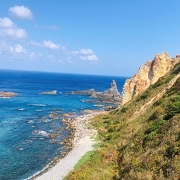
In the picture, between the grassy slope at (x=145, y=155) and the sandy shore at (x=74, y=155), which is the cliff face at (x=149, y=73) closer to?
the sandy shore at (x=74, y=155)

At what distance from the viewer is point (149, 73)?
75.1 meters

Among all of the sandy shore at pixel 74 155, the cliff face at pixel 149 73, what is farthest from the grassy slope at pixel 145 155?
the cliff face at pixel 149 73

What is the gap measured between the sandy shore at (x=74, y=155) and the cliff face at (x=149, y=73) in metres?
24.0

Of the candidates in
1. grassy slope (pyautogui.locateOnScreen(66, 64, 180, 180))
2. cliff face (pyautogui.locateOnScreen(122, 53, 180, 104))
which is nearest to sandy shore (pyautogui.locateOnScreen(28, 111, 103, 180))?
grassy slope (pyautogui.locateOnScreen(66, 64, 180, 180))

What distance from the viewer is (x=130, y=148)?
32.0m

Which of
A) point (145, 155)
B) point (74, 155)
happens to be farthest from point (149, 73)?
point (145, 155)

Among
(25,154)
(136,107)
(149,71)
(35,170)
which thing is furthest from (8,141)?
(149,71)

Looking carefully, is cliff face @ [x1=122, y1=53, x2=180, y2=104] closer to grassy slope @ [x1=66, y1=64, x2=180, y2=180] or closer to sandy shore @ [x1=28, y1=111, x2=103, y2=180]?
sandy shore @ [x1=28, y1=111, x2=103, y2=180]

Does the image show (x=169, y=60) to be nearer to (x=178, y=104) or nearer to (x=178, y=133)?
(x=178, y=104)

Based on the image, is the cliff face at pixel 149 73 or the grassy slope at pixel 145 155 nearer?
the grassy slope at pixel 145 155

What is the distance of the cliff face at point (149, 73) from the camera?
72375 millimetres

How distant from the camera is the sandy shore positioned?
3234 cm

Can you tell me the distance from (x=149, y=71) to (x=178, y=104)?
4368cm

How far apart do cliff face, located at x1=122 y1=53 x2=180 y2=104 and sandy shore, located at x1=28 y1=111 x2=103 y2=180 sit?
23958 millimetres
